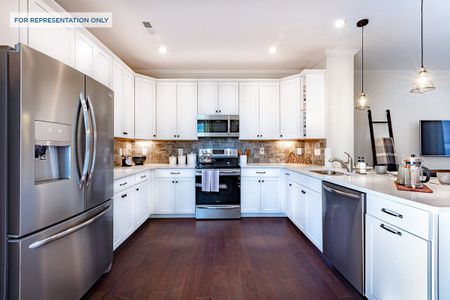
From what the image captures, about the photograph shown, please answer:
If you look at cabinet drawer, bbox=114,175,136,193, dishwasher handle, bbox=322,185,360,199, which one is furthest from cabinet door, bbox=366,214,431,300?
cabinet drawer, bbox=114,175,136,193

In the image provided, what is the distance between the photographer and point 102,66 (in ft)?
8.91

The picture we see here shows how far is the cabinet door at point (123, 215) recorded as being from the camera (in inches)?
96.3

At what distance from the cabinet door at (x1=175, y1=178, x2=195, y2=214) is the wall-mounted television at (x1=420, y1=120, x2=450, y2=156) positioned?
14.5 ft

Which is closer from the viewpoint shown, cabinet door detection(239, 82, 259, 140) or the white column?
the white column

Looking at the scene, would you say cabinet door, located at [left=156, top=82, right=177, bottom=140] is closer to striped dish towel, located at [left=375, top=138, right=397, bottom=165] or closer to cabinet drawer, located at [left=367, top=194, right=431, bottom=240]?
cabinet drawer, located at [left=367, top=194, right=431, bottom=240]

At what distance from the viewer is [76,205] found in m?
1.57

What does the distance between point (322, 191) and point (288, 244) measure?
2.78ft

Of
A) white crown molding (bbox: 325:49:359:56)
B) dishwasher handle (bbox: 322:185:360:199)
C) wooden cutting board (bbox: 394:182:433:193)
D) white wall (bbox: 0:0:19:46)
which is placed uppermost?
white crown molding (bbox: 325:49:359:56)

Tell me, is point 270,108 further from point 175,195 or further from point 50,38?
point 50,38

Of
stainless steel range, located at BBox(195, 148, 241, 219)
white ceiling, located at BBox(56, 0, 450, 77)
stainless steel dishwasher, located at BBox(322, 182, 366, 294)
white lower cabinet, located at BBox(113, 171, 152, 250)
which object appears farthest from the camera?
stainless steel range, located at BBox(195, 148, 241, 219)

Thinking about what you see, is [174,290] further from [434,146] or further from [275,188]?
[434,146]

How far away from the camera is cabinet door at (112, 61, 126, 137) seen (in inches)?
120

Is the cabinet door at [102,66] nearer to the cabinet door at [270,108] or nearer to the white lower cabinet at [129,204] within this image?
the white lower cabinet at [129,204]

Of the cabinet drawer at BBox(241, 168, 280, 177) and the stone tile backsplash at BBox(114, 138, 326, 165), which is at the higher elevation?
the stone tile backsplash at BBox(114, 138, 326, 165)
